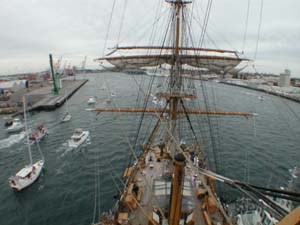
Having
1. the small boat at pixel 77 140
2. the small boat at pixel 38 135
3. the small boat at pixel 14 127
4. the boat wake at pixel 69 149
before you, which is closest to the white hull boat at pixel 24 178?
the boat wake at pixel 69 149

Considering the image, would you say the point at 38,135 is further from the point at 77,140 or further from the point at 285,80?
the point at 285,80

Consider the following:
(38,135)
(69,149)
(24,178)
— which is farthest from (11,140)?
(24,178)

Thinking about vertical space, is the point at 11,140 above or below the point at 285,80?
below

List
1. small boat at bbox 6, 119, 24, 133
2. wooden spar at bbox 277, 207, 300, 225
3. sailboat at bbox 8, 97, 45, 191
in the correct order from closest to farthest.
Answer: wooden spar at bbox 277, 207, 300, 225 → sailboat at bbox 8, 97, 45, 191 → small boat at bbox 6, 119, 24, 133

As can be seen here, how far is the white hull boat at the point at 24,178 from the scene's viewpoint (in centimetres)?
1772

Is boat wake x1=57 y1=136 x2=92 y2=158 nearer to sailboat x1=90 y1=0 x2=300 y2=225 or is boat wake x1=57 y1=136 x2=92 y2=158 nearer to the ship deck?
sailboat x1=90 y1=0 x2=300 y2=225

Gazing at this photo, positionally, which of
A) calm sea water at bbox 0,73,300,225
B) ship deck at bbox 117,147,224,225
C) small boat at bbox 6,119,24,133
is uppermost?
ship deck at bbox 117,147,224,225

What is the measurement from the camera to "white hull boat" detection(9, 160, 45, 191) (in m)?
17.7

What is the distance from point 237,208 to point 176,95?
32.9 feet

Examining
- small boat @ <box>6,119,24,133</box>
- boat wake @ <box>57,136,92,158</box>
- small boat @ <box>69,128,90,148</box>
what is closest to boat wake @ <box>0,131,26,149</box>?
Answer: small boat @ <box>6,119,24,133</box>

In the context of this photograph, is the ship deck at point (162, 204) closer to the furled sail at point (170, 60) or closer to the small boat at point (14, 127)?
the furled sail at point (170, 60)

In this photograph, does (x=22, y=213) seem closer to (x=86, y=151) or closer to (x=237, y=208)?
(x=86, y=151)

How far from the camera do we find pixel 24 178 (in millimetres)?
18219

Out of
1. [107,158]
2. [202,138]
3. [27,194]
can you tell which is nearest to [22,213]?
[27,194]
